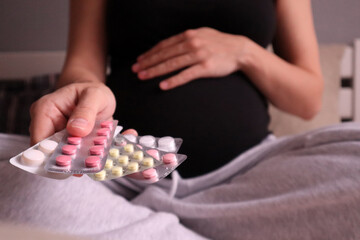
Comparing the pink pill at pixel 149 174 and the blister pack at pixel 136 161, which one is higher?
the blister pack at pixel 136 161

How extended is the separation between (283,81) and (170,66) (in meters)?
0.24

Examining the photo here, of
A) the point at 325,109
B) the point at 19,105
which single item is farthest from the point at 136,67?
the point at 325,109

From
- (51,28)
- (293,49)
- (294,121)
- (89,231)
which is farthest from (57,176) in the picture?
(51,28)

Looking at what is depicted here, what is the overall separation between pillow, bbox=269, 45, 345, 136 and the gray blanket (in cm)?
59

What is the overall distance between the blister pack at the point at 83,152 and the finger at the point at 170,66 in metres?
0.26

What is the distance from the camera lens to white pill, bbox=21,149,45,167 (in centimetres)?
34

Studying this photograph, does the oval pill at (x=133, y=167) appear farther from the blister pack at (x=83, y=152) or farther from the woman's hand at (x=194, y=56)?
the woman's hand at (x=194, y=56)

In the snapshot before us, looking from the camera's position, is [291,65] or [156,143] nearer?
[156,143]

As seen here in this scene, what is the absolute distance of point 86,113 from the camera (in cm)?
40

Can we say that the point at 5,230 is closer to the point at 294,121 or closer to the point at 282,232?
the point at 282,232

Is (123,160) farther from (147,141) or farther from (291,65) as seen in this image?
(291,65)

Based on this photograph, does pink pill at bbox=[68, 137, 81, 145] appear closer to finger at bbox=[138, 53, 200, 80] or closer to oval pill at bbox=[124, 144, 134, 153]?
oval pill at bbox=[124, 144, 134, 153]

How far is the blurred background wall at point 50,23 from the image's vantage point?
4.33 feet

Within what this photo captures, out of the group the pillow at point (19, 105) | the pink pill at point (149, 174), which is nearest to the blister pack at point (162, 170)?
the pink pill at point (149, 174)
